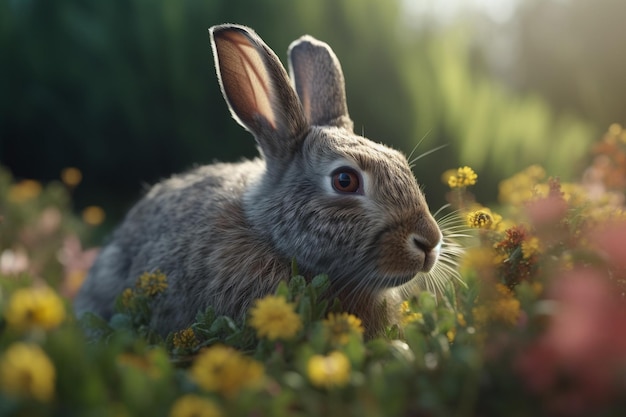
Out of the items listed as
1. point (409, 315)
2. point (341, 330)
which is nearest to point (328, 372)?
point (341, 330)

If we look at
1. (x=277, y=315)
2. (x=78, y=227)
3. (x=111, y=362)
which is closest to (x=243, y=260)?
(x=277, y=315)

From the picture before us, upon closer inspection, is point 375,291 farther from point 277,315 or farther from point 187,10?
point 187,10

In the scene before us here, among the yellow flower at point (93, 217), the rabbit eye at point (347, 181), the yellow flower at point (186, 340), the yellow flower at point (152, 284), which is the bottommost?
the yellow flower at point (93, 217)

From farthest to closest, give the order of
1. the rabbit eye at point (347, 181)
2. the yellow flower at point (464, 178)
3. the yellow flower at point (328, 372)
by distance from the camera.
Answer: the rabbit eye at point (347, 181)
the yellow flower at point (464, 178)
the yellow flower at point (328, 372)

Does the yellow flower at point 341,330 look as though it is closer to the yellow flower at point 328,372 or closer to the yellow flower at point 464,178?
the yellow flower at point 328,372

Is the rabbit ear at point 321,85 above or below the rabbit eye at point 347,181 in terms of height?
above

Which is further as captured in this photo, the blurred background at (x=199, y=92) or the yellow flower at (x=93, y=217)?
the blurred background at (x=199, y=92)

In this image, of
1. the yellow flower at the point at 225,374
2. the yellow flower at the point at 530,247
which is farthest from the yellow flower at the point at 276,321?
the yellow flower at the point at 530,247
